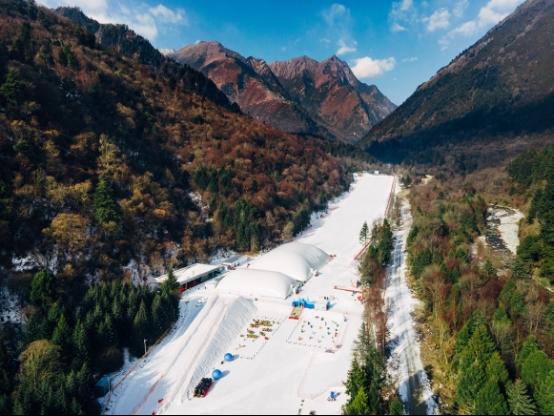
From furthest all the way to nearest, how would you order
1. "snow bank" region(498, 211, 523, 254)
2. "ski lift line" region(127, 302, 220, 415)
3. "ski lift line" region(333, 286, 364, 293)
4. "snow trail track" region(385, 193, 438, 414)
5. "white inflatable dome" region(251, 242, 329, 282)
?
"snow bank" region(498, 211, 523, 254), "white inflatable dome" region(251, 242, 329, 282), "ski lift line" region(333, 286, 364, 293), "snow trail track" region(385, 193, 438, 414), "ski lift line" region(127, 302, 220, 415)

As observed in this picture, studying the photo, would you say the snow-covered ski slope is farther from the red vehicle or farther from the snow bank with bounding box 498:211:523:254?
the snow bank with bounding box 498:211:523:254

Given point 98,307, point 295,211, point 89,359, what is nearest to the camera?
point 89,359

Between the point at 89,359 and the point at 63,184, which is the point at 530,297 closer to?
the point at 89,359

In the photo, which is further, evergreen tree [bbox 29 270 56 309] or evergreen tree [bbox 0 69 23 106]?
evergreen tree [bbox 0 69 23 106]

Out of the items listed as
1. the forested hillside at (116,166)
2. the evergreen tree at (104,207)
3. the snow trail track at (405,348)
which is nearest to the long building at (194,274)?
the forested hillside at (116,166)

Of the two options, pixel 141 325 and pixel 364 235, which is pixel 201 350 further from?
pixel 364 235

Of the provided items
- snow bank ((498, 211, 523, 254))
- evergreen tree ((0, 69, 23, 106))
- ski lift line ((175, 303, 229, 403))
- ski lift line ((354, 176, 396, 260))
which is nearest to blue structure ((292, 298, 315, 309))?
ski lift line ((175, 303, 229, 403))

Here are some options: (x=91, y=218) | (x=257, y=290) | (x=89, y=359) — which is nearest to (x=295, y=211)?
(x=257, y=290)

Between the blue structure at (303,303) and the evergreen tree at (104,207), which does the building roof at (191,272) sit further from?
the blue structure at (303,303)
